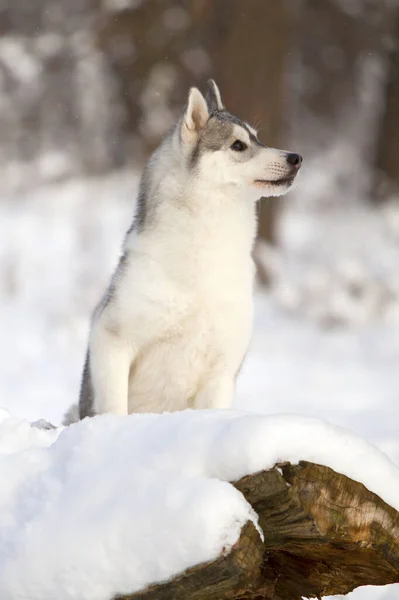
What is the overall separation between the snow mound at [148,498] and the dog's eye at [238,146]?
2.18 metres

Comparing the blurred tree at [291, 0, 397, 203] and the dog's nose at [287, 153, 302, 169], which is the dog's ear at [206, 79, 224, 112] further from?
the blurred tree at [291, 0, 397, 203]

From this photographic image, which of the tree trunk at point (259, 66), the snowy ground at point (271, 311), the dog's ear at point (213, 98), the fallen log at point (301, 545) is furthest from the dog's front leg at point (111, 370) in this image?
the tree trunk at point (259, 66)

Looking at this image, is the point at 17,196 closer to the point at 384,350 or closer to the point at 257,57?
the point at 257,57

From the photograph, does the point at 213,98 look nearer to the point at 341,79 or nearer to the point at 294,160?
the point at 294,160

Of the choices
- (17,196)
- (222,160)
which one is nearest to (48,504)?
(222,160)

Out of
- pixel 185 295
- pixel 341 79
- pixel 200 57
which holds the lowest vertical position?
pixel 185 295

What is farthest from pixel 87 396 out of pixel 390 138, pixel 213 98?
pixel 390 138

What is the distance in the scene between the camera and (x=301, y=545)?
3320mm

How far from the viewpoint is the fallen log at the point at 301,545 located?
3057 millimetres

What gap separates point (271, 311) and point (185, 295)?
8466 millimetres

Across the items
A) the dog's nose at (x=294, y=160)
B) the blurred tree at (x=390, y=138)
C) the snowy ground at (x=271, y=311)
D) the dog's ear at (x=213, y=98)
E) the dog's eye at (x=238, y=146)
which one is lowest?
the snowy ground at (x=271, y=311)

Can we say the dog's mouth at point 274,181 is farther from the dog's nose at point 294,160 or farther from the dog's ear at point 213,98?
the dog's ear at point 213,98

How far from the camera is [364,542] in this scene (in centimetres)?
336

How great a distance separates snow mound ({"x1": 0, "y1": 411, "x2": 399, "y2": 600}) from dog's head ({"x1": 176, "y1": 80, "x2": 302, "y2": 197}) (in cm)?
206
